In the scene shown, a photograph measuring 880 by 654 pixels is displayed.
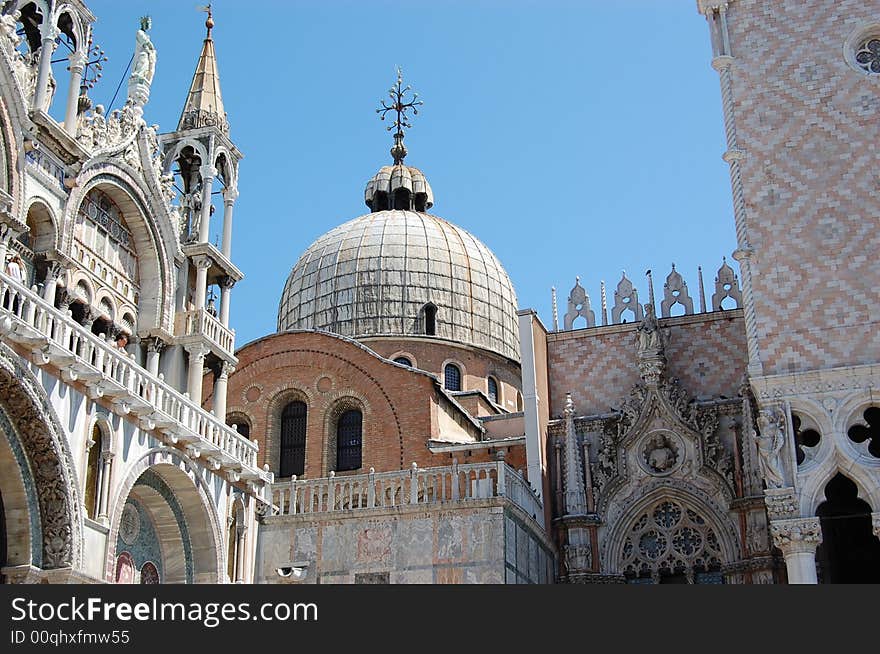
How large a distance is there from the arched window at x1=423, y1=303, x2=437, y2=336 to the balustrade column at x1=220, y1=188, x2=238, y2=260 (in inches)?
408

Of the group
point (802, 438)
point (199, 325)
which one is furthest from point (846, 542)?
point (199, 325)

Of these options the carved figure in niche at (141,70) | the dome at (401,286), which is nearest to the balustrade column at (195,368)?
the carved figure in niche at (141,70)

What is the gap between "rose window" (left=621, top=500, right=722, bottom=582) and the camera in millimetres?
21359

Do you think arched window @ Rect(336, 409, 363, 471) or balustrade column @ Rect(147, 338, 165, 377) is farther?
arched window @ Rect(336, 409, 363, 471)

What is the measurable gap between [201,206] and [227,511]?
5.39 metres

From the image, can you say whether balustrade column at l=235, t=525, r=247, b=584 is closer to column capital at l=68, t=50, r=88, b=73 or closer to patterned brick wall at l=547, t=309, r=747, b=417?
patterned brick wall at l=547, t=309, r=747, b=417

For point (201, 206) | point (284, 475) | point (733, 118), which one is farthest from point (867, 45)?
point (284, 475)

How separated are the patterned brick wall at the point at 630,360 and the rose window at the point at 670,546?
82.9 inches

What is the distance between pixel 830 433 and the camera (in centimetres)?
1805

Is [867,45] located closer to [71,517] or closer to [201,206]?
[201,206]

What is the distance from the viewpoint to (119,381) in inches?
635

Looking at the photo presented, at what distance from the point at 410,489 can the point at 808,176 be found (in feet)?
24.7

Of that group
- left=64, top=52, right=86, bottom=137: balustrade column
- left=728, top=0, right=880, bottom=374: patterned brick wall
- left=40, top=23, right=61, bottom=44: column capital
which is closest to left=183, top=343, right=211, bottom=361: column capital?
left=64, top=52, right=86, bottom=137: balustrade column

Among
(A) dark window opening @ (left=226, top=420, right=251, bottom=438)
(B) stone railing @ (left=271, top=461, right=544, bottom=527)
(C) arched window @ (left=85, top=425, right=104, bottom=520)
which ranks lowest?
(C) arched window @ (left=85, top=425, right=104, bottom=520)
